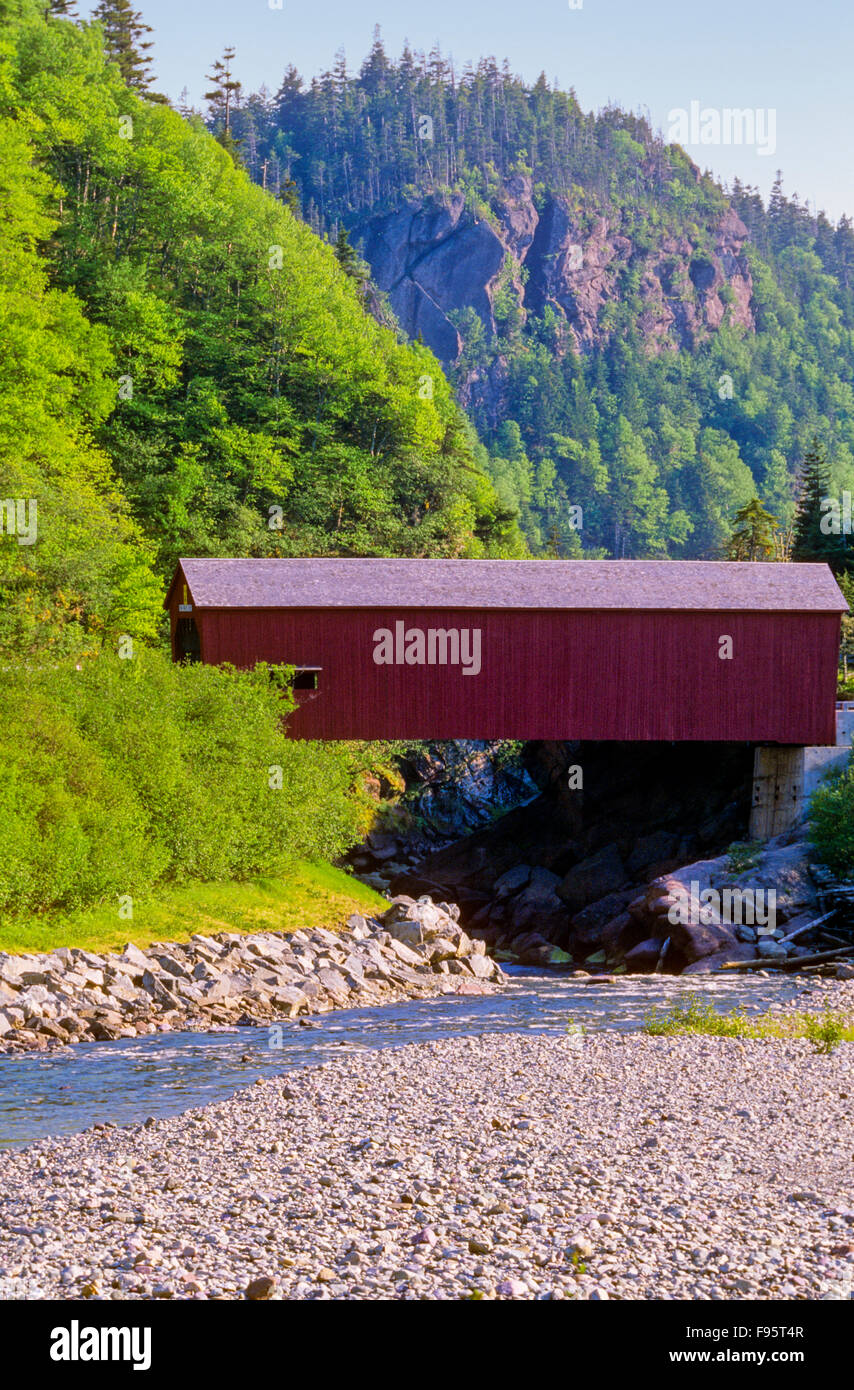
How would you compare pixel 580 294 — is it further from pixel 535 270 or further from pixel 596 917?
pixel 596 917

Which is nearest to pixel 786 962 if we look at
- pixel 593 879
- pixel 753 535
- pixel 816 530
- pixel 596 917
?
pixel 596 917

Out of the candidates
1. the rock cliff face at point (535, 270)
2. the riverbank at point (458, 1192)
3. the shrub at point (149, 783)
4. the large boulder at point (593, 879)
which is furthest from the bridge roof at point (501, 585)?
the rock cliff face at point (535, 270)

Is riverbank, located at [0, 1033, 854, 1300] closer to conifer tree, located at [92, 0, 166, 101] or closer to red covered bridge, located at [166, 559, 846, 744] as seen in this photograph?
red covered bridge, located at [166, 559, 846, 744]

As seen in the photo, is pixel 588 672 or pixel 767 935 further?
pixel 588 672

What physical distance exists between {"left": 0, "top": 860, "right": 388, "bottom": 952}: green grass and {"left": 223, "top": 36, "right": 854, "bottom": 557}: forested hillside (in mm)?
94286

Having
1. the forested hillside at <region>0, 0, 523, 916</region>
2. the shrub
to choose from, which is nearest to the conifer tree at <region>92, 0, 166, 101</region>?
the forested hillside at <region>0, 0, 523, 916</region>

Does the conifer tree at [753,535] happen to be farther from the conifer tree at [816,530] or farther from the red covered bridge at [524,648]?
the red covered bridge at [524,648]

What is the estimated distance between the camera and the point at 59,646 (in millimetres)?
33000

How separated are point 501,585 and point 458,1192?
24572mm

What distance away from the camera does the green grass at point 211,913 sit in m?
20.5

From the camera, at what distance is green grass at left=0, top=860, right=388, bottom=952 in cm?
2053

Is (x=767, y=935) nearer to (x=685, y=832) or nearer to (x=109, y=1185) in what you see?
(x=685, y=832)
